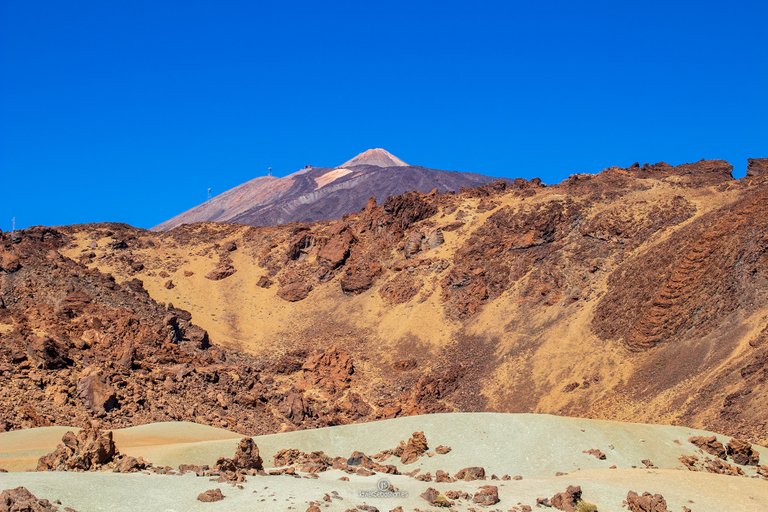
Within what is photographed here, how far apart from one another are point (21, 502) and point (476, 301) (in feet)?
152

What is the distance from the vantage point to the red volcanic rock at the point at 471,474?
86.7 feet

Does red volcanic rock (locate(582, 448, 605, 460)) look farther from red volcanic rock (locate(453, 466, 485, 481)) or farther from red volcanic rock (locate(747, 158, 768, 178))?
red volcanic rock (locate(747, 158, 768, 178))

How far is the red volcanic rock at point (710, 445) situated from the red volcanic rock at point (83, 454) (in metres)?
18.4

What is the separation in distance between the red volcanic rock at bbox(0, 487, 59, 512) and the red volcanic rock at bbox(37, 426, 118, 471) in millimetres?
5890

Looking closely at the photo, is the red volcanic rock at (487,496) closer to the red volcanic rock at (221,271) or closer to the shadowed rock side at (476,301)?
the shadowed rock side at (476,301)

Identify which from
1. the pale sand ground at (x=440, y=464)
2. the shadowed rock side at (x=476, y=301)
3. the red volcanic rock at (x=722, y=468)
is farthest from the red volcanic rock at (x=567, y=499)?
the shadowed rock side at (x=476, y=301)

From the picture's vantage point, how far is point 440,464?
29.0 metres

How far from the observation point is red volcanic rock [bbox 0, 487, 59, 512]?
1825 centimetres

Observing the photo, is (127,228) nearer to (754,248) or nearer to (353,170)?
(754,248)

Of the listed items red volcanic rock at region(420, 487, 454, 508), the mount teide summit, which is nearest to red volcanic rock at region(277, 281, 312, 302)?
red volcanic rock at region(420, 487, 454, 508)

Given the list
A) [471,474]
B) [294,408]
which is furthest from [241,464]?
[294,408]

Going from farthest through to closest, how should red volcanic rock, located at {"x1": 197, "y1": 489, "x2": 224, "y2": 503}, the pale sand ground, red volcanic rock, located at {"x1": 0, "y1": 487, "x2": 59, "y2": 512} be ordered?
1. the pale sand ground
2. red volcanic rock, located at {"x1": 197, "y1": 489, "x2": 224, "y2": 503}
3. red volcanic rock, located at {"x1": 0, "y1": 487, "x2": 59, "y2": 512}

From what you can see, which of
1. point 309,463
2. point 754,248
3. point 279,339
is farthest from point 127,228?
point 309,463

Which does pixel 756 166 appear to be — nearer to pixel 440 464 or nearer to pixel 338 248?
pixel 338 248
